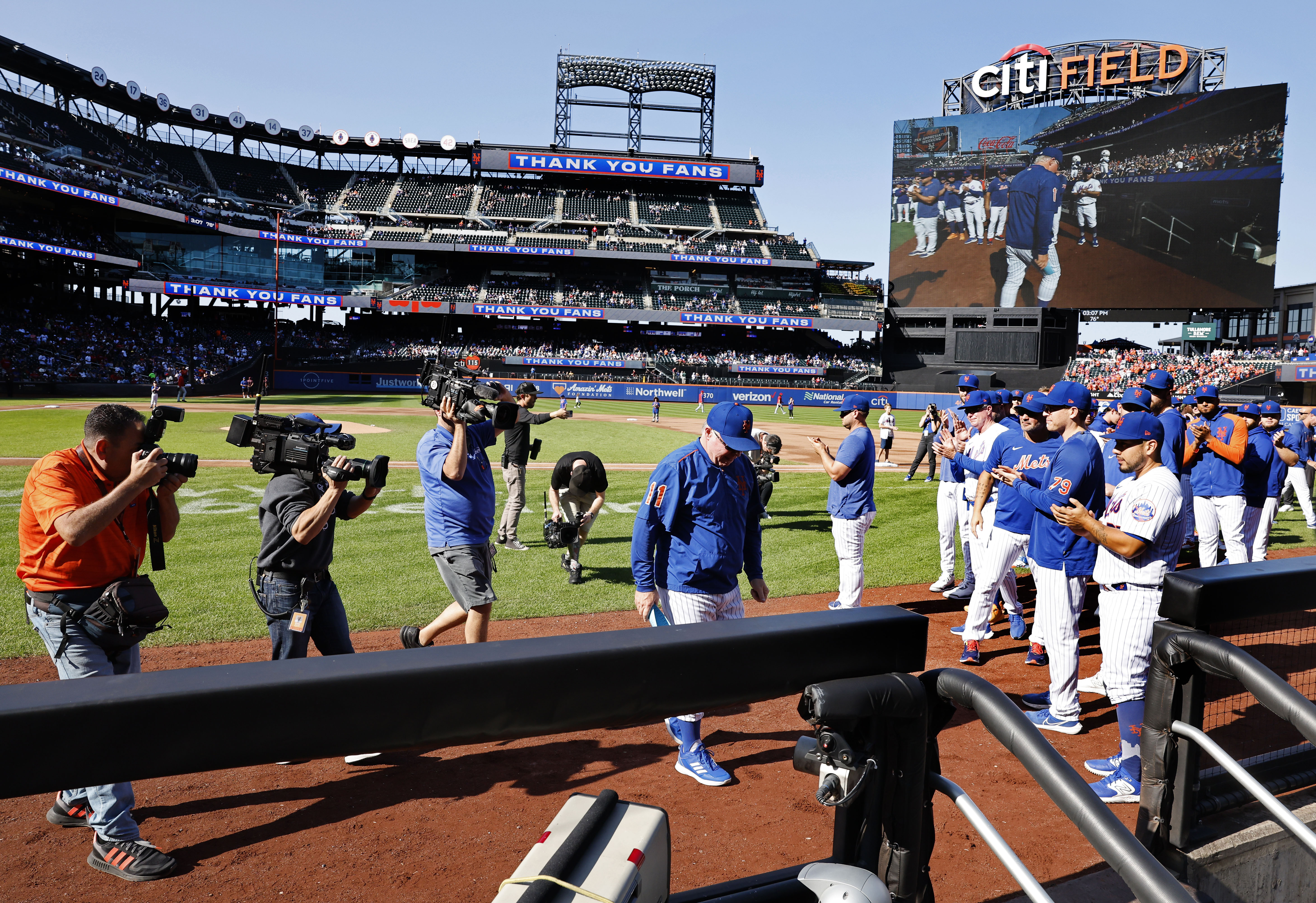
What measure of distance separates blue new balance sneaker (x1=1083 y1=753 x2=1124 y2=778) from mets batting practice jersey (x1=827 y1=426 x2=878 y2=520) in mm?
3007

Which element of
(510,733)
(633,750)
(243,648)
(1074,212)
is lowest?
(243,648)

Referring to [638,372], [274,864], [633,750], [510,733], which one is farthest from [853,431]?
[638,372]

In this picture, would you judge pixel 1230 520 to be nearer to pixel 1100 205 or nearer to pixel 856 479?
pixel 856 479

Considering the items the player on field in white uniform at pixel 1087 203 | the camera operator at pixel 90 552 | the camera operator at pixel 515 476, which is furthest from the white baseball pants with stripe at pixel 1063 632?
the player on field in white uniform at pixel 1087 203

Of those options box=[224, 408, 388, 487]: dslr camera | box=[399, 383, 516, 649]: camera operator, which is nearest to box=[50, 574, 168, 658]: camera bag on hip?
box=[224, 408, 388, 487]: dslr camera

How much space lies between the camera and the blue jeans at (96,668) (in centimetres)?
377

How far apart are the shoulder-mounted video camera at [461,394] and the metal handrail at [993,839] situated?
14.8 feet

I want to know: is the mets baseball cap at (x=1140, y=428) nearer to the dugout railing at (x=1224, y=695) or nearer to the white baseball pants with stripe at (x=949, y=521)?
the dugout railing at (x=1224, y=695)

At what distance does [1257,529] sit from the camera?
9875mm

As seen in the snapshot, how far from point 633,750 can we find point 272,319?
6472 centimetres

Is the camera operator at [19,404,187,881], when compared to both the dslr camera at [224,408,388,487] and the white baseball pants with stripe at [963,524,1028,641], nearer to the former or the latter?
the dslr camera at [224,408,388,487]

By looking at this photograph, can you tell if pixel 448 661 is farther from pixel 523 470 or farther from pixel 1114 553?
pixel 523 470

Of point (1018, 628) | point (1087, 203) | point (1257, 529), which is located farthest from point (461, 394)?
point (1087, 203)

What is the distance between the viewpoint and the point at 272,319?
61.0 m
